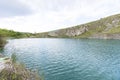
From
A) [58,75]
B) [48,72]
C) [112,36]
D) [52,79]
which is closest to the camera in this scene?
[52,79]

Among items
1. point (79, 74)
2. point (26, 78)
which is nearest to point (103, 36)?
point (79, 74)

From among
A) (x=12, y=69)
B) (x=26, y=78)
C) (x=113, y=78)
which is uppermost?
(x=12, y=69)

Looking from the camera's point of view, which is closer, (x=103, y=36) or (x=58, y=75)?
(x=58, y=75)

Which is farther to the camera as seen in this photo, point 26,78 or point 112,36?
point 112,36

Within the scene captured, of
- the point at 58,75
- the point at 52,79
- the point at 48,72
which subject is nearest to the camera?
the point at 52,79

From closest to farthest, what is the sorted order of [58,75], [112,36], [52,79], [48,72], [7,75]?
1. [7,75]
2. [52,79]
3. [58,75]
4. [48,72]
5. [112,36]

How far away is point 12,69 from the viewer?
48.7 ft

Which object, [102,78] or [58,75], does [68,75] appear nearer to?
[58,75]

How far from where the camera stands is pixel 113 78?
2955cm

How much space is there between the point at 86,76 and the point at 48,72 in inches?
338

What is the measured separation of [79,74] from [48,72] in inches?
273

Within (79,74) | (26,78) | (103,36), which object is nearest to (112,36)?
(103,36)

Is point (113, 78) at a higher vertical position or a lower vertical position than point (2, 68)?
lower

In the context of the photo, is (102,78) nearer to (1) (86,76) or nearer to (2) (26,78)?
(1) (86,76)
